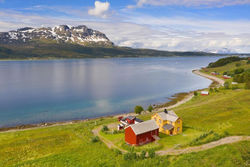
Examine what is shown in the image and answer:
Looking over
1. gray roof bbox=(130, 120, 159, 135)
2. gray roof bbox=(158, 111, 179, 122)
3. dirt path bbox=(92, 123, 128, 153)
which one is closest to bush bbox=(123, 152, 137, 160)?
dirt path bbox=(92, 123, 128, 153)

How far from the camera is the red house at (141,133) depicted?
122 feet

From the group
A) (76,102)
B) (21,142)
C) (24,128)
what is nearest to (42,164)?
(21,142)

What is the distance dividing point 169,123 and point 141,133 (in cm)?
912

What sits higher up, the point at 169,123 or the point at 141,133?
the point at 169,123

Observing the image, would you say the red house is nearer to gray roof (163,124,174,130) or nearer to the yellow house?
gray roof (163,124,174,130)

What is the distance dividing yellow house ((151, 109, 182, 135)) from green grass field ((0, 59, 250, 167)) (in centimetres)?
168

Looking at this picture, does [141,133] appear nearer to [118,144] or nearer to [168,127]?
[118,144]

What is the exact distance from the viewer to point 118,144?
1506 inches

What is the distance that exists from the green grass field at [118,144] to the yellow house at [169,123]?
66.2 inches

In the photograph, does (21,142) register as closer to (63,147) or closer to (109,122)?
(63,147)

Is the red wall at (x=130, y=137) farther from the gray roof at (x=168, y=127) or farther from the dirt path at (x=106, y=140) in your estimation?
the gray roof at (x=168, y=127)

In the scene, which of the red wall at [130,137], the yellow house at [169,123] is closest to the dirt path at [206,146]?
the red wall at [130,137]

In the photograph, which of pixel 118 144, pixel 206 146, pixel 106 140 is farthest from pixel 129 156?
pixel 206 146

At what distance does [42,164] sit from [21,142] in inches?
549
